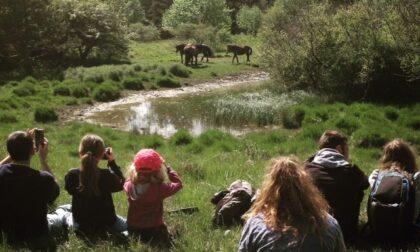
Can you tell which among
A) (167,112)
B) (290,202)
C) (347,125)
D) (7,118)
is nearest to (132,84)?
(167,112)

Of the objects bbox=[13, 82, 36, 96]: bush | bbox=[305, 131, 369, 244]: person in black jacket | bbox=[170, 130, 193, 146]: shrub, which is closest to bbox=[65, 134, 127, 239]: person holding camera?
bbox=[305, 131, 369, 244]: person in black jacket

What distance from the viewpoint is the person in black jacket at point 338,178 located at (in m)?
5.49

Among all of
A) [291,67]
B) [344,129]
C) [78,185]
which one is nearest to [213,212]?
[78,185]

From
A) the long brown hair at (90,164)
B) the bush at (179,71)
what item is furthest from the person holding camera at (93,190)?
the bush at (179,71)

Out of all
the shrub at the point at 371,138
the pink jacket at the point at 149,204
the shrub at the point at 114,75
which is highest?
the pink jacket at the point at 149,204

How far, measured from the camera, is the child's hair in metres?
5.30

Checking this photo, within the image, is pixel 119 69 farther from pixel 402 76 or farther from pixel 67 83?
pixel 402 76

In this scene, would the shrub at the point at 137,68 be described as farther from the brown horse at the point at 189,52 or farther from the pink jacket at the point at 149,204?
the pink jacket at the point at 149,204

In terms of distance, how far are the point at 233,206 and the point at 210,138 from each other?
6835 mm

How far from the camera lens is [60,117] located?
56.1 ft

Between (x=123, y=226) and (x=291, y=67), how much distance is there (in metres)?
14.9

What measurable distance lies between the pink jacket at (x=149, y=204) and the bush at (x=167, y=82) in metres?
19.8

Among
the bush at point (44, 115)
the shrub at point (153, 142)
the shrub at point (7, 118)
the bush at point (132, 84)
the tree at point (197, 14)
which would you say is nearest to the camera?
the shrub at point (153, 142)

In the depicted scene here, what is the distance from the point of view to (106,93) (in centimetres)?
2122
